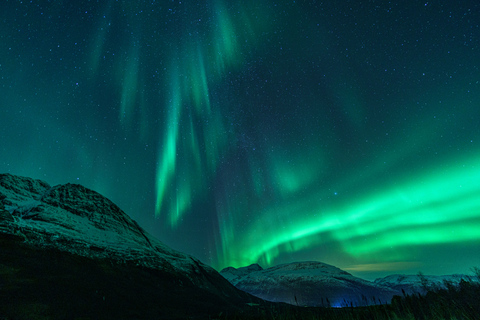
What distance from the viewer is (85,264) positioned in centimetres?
7812

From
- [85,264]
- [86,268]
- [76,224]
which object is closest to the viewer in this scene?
[86,268]

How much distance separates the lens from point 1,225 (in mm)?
73188

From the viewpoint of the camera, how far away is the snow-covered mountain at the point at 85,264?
55.4m

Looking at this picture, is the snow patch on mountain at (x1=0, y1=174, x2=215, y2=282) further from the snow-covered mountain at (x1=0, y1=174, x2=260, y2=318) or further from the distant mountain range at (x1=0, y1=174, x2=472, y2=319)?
the snow-covered mountain at (x1=0, y1=174, x2=260, y2=318)

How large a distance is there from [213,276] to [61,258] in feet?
261

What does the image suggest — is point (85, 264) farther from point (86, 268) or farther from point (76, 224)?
point (76, 224)

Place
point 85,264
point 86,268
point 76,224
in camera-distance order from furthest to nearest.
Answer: point 76,224 < point 85,264 < point 86,268

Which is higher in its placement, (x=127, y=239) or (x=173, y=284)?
(x=127, y=239)

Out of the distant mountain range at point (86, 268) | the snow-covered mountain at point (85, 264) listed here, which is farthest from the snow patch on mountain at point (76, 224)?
the snow-covered mountain at point (85, 264)

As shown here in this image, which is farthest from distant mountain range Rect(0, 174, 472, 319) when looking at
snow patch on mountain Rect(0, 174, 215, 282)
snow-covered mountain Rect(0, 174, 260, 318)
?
snow-covered mountain Rect(0, 174, 260, 318)

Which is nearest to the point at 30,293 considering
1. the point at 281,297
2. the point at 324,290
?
the point at 281,297

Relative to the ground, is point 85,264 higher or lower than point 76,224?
lower

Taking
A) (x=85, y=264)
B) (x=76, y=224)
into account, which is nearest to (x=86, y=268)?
(x=85, y=264)

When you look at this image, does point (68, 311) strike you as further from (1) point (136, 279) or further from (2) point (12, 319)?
(1) point (136, 279)
